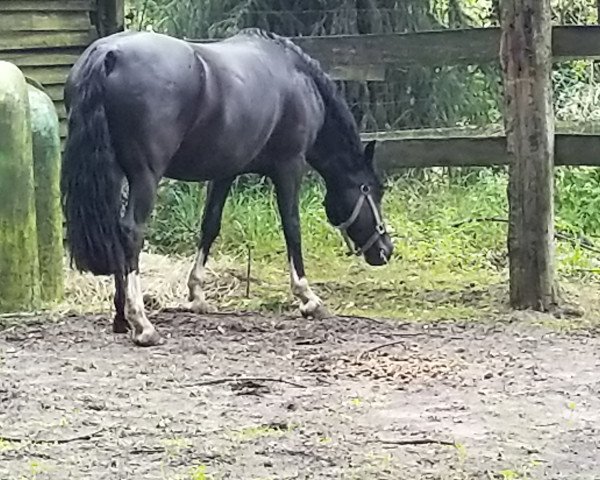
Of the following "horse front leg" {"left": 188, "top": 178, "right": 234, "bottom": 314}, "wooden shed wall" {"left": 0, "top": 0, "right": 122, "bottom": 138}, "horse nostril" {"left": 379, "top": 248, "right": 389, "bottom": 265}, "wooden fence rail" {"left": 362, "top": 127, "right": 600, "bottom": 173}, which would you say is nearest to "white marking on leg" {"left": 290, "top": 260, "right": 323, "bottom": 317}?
"horse front leg" {"left": 188, "top": 178, "right": 234, "bottom": 314}

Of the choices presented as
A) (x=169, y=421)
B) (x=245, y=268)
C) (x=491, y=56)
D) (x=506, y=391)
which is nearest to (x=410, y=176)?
(x=245, y=268)

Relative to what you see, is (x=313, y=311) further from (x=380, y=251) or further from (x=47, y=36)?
(x=47, y=36)

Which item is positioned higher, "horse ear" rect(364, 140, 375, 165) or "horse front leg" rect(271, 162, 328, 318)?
"horse ear" rect(364, 140, 375, 165)

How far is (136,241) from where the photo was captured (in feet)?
18.5

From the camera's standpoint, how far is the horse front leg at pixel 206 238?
6.68m

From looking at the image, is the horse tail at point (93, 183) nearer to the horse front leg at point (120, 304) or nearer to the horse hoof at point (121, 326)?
the horse front leg at point (120, 304)

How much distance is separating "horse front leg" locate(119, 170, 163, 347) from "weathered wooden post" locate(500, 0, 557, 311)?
2.08 meters

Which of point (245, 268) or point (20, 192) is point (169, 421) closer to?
point (20, 192)

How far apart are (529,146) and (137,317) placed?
2.35 meters

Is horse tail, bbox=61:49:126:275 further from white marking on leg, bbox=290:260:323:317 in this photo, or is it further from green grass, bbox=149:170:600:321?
green grass, bbox=149:170:600:321

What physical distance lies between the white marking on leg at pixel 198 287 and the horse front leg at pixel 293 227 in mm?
507

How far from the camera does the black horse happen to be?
5465 mm

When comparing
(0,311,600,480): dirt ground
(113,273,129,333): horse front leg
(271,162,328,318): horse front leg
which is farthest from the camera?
(271,162,328,318): horse front leg

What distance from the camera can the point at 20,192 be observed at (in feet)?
21.2
